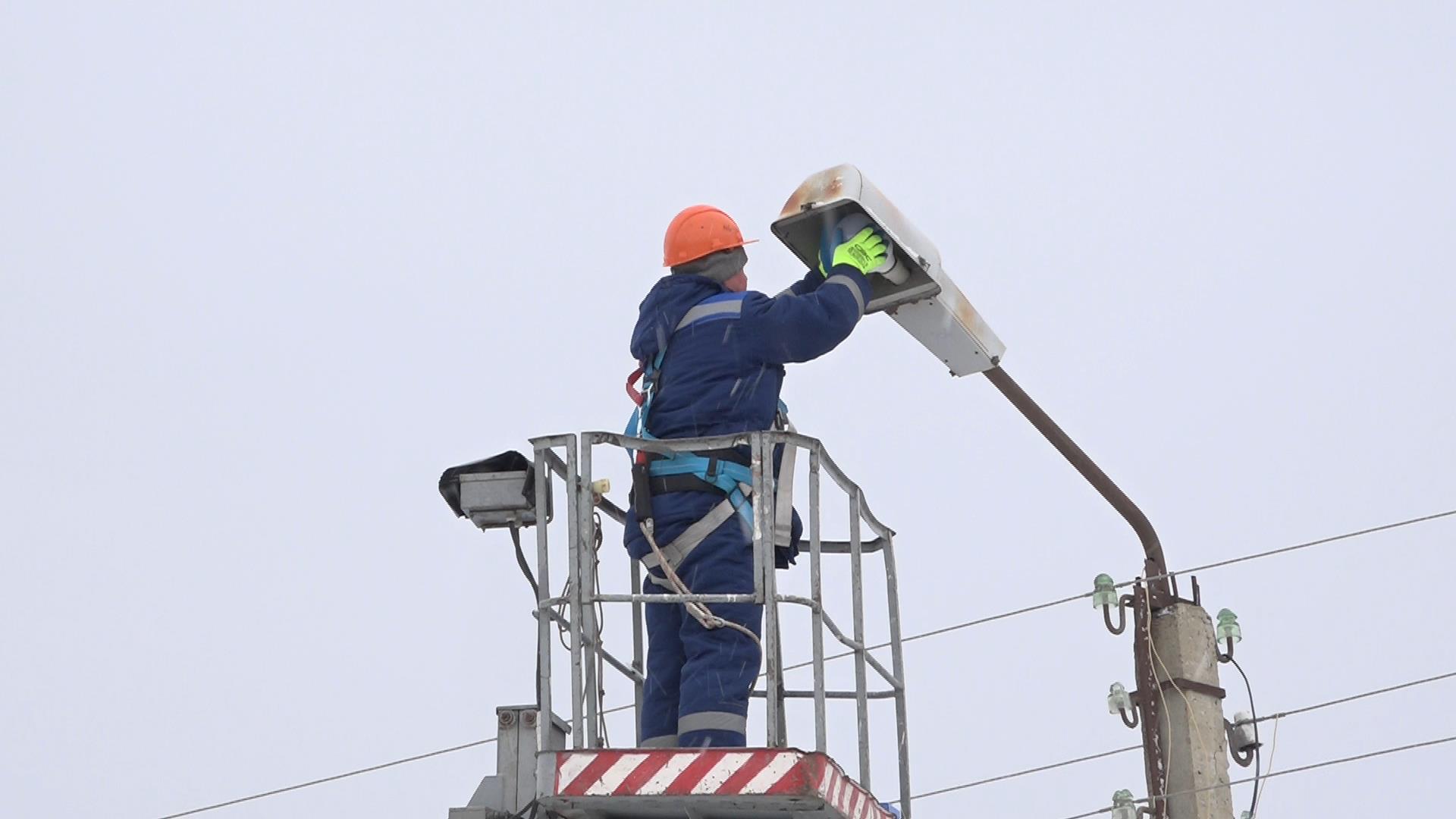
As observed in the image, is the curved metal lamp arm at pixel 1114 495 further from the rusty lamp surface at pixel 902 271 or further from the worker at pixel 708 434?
the worker at pixel 708 434

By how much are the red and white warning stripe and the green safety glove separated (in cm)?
237

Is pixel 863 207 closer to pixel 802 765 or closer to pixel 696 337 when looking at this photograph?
pixel 696 337

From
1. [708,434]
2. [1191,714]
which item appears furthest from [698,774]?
[1191,714]

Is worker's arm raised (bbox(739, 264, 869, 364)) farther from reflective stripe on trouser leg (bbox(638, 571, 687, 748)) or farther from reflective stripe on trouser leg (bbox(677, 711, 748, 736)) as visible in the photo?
reflective stripe on trouser leg (bbox(677, 711, 748, 736))

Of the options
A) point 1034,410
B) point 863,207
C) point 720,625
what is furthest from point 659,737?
point 1034,410

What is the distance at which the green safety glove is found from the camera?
9891 mm

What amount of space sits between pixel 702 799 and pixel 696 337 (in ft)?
6.55

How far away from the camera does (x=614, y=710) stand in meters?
9.13

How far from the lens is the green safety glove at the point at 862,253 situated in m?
9.89

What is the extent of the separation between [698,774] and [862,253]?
2.63 m

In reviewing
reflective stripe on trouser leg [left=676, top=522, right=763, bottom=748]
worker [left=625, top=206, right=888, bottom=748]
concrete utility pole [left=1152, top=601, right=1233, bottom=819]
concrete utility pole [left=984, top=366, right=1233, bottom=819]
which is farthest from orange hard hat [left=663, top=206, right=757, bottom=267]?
concrete utility pole [left=1152, top=601, right=1233, bottom=819]

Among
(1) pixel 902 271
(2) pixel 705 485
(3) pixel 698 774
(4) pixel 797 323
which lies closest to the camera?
(3) pixel 698 774

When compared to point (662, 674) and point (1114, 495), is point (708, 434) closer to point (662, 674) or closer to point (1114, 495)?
point (662, 674)

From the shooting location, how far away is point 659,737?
9297 mm
